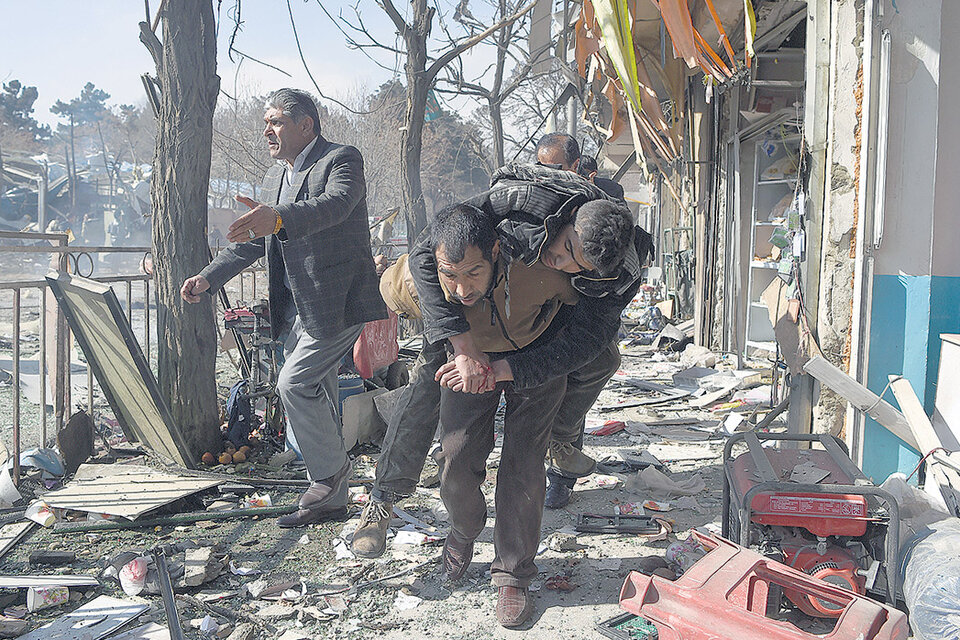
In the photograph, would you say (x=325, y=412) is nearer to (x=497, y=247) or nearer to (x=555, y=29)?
(x=497, y=247)

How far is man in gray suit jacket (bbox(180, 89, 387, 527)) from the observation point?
138 inches

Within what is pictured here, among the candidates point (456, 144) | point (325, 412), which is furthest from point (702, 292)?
point (456, 144)

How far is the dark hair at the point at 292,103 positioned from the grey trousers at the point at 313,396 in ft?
3.43

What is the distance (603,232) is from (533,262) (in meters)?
0.32

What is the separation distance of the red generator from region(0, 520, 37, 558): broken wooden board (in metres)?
3.23

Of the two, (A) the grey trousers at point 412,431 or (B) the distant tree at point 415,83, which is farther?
(B) the distant tree at point 415,83

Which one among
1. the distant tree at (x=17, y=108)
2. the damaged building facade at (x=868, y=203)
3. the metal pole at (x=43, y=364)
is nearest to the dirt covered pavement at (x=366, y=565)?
the metal pole at (x=43, y=364)

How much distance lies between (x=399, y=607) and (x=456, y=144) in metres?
39.8

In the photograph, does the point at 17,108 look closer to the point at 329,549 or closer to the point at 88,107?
the point at 88,107

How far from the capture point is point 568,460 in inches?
151

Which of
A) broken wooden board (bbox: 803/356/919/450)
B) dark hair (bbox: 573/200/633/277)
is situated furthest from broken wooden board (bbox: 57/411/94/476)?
broken wooden board (bbox: 803/356/919/450)

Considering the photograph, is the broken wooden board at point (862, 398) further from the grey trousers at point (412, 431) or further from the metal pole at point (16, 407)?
the metal pole at point (16, 407)

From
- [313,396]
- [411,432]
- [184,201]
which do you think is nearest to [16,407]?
[184,201]

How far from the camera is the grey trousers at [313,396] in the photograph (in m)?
3.52
